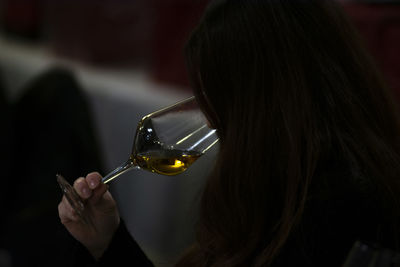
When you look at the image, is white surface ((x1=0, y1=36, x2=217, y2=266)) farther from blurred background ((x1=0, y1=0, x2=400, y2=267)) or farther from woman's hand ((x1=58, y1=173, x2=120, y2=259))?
woman's hand ((x1=58, y1=173, x2=120, y2=259))

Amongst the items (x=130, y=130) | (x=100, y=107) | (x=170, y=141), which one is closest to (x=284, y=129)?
(x=170, y=141)

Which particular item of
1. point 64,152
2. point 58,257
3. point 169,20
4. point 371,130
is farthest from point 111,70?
point 371,130

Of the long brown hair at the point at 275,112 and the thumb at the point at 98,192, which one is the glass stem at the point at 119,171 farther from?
the long brown hair at the point at 275,112

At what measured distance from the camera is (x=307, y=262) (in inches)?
27.2

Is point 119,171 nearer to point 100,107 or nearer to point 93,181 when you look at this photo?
point 93,181

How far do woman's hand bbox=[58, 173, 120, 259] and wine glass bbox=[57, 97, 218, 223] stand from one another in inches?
1.7

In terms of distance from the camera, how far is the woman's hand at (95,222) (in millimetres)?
877

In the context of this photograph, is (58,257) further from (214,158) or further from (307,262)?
(307,262)

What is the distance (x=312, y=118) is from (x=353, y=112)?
0.06 metres

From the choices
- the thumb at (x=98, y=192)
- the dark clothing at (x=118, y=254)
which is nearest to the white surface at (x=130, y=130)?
the dark clothing at (x=118, y=254)

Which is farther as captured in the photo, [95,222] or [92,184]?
[95,222]

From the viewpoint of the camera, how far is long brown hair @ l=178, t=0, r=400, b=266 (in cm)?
76

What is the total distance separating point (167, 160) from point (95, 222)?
0.19m

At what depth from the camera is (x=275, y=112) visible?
2.55 ft
